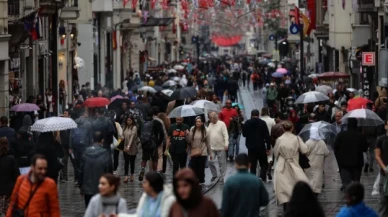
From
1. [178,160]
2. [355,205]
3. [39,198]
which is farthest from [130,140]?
[355,205]

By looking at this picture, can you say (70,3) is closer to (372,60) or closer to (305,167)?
(372,60)

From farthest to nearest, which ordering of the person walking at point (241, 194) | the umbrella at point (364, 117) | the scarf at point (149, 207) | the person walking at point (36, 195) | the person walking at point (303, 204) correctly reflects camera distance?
the umbrella at point (364, 117) < the person walking at point (241, 194) < the person walking at point (36, 195) < the scarf at point (149, 207) < the person walking at point (303, 204)

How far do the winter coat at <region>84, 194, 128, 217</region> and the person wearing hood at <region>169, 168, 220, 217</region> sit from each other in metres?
1.56

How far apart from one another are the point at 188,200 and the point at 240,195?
3.28m

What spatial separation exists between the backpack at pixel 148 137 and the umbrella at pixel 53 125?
1.68m

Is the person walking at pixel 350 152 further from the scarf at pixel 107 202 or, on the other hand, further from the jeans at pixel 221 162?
the scarf at pixel 107 202

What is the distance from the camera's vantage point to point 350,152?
911 inches

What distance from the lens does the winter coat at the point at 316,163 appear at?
22.9 m

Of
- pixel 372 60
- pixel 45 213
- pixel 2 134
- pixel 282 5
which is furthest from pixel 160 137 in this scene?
pixel 282 5

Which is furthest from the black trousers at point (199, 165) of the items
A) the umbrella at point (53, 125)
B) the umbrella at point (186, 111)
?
the umbrella at point (186, 111)

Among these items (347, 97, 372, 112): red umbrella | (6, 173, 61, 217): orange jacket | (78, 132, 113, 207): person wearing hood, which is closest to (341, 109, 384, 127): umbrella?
(347, 97, 372, 112): red umbrella

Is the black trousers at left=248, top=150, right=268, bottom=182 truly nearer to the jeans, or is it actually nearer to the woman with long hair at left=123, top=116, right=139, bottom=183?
the jeans

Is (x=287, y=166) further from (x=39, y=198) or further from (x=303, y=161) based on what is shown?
(x=39, y=198)

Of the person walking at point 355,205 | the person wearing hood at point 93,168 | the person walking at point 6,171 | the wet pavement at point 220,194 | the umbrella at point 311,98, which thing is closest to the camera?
the person walking at point 355,205
